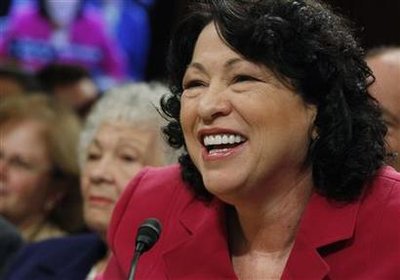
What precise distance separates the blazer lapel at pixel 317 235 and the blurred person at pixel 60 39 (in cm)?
381

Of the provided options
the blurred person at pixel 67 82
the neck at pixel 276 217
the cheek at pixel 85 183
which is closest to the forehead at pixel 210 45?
the neck at pixel 276 217

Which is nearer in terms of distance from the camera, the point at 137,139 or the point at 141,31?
the point at 137,139

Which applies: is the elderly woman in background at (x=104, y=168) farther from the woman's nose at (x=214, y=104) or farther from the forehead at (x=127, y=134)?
the woman's nose at (x=214, y=104)

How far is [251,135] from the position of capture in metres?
2.10

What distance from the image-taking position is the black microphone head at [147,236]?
210 cm

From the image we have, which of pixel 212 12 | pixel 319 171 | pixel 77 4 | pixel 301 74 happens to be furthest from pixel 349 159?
pixel 77 4

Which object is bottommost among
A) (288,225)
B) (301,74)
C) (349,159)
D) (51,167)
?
(51,167)

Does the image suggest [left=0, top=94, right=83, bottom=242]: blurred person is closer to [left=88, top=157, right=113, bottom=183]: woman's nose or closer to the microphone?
[left=88, top=157, right=113, bottom=183]: woman's nose

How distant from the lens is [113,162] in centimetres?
333

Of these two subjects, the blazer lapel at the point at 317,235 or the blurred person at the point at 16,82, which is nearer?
the blazer lapel at the point at 317,235

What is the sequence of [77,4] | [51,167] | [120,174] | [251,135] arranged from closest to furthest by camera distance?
[251,135] → [120,174] → [51,167] → [77,4]

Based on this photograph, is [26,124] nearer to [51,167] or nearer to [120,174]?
[51,167]

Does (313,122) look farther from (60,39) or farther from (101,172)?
(60,39)

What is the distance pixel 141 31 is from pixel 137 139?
2676 mm
